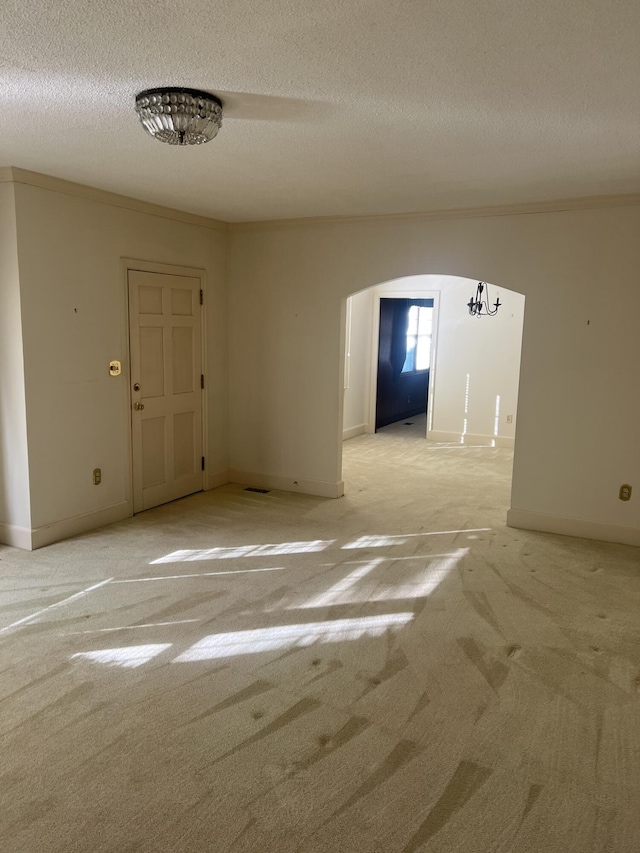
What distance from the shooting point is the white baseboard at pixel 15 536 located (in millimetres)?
4160

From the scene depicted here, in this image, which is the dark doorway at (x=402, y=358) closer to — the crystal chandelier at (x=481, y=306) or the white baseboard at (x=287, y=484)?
the crystal chandelier at (x=481, y=306)

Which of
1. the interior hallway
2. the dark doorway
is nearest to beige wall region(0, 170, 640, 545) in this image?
the interior hallway

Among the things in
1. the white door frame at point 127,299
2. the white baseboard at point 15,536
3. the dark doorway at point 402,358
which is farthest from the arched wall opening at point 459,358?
the white baseboard at point 15,536

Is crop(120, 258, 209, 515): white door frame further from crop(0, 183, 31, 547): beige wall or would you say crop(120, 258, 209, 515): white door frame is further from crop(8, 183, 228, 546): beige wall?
crop(0, 183, 31, 547): beige wall

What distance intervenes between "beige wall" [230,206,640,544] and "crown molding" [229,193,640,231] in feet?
0.10

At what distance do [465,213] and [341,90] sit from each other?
8.45 ft

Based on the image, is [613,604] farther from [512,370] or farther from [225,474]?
[512,370]

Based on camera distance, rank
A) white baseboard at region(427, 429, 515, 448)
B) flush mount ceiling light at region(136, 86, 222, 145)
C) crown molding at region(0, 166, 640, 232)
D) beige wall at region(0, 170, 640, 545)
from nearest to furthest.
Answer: flush mount ceiling light at region(136, 86, 222, 145) → crown molding at region(0, 166, 640, 232) → beige wall at region(0, 170, 640, 545) → white baseboard at region(427, 429, 515, 448)

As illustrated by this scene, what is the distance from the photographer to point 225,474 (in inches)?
240

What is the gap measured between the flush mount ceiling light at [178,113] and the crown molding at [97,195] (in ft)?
5.30

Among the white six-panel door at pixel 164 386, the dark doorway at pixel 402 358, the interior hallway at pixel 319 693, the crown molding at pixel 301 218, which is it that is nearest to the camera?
the interior hallway at pixel 319 693

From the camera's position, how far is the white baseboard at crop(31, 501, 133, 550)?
4.21 m

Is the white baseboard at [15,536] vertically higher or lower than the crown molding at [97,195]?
lower

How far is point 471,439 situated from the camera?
8.13 meters
